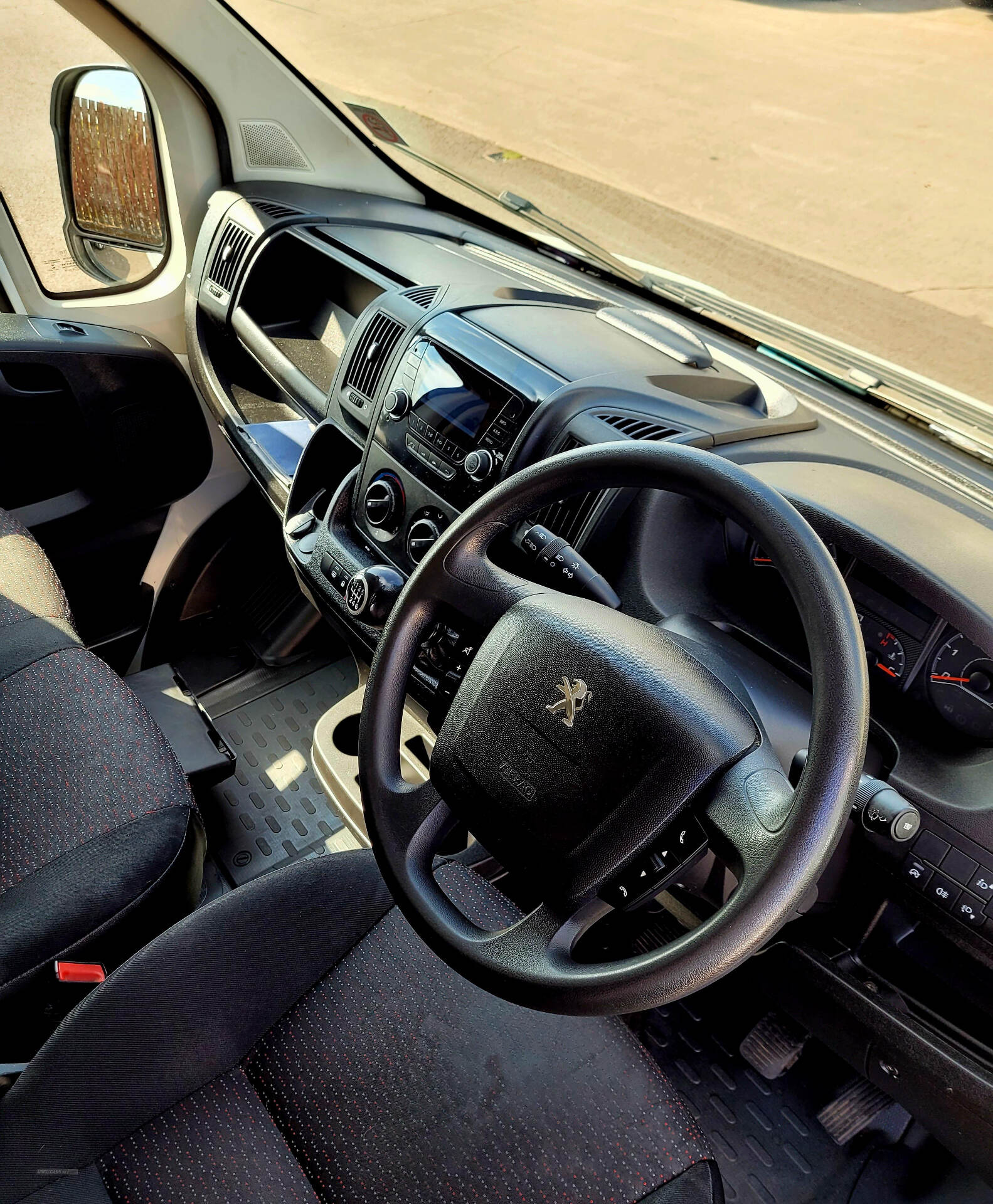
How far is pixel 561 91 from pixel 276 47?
2489mm

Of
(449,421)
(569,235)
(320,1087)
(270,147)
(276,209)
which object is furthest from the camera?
(270,147)

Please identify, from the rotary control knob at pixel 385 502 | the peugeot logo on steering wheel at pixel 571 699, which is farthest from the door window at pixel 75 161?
the peugeot logo on steering wheel at pixel 571 699

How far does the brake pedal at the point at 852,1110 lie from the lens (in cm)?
163

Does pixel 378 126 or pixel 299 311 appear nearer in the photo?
pixel 299 311

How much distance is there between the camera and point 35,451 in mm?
2107

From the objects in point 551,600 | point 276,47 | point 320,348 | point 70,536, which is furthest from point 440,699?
point 276,47

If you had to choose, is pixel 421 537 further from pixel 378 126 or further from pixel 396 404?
pixel 378 126

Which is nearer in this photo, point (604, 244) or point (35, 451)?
point (604, 244)

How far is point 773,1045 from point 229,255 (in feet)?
6.46

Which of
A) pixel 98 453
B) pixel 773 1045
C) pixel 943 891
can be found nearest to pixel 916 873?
pixel 943 891

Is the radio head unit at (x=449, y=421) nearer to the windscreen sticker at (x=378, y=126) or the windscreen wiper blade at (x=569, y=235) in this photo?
the windscreen wiper blade at (x=569, y=235)

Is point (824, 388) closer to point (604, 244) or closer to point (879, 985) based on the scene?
point (604, 244)

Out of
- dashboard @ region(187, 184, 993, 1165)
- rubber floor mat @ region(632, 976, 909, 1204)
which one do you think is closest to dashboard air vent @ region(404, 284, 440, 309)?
dashboard @ region(187, 184, 993, 1165)

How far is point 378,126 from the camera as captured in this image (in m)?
2.30
